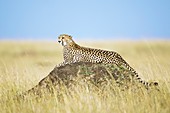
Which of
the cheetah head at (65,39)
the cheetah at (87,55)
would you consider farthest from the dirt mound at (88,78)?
the cheetah head at (65,39)

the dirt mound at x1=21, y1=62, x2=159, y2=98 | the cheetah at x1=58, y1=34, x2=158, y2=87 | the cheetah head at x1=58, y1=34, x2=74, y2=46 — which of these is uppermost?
the cheetah head at x1=58, y1=34, x2=74, y2=46

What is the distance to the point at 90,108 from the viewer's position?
5.31m

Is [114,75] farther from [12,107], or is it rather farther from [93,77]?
[12,107]

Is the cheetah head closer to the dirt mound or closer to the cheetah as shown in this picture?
the cheetah

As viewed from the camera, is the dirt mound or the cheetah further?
the cheetah

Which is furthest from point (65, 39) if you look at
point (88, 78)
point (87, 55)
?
point (88, 78)

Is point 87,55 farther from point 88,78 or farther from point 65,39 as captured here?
point 88,78

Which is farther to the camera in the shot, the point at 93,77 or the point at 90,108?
the point at 93,77

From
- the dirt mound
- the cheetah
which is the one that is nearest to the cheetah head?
the cheetah

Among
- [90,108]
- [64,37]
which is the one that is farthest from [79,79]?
[64,37]

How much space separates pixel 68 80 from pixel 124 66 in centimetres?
105

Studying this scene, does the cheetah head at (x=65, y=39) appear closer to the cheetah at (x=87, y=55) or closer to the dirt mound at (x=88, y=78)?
the cheetah at (x=87, y=55)

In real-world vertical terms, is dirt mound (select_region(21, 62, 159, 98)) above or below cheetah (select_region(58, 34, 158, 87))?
below

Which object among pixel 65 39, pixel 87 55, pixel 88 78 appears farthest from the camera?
pixel 65 39
